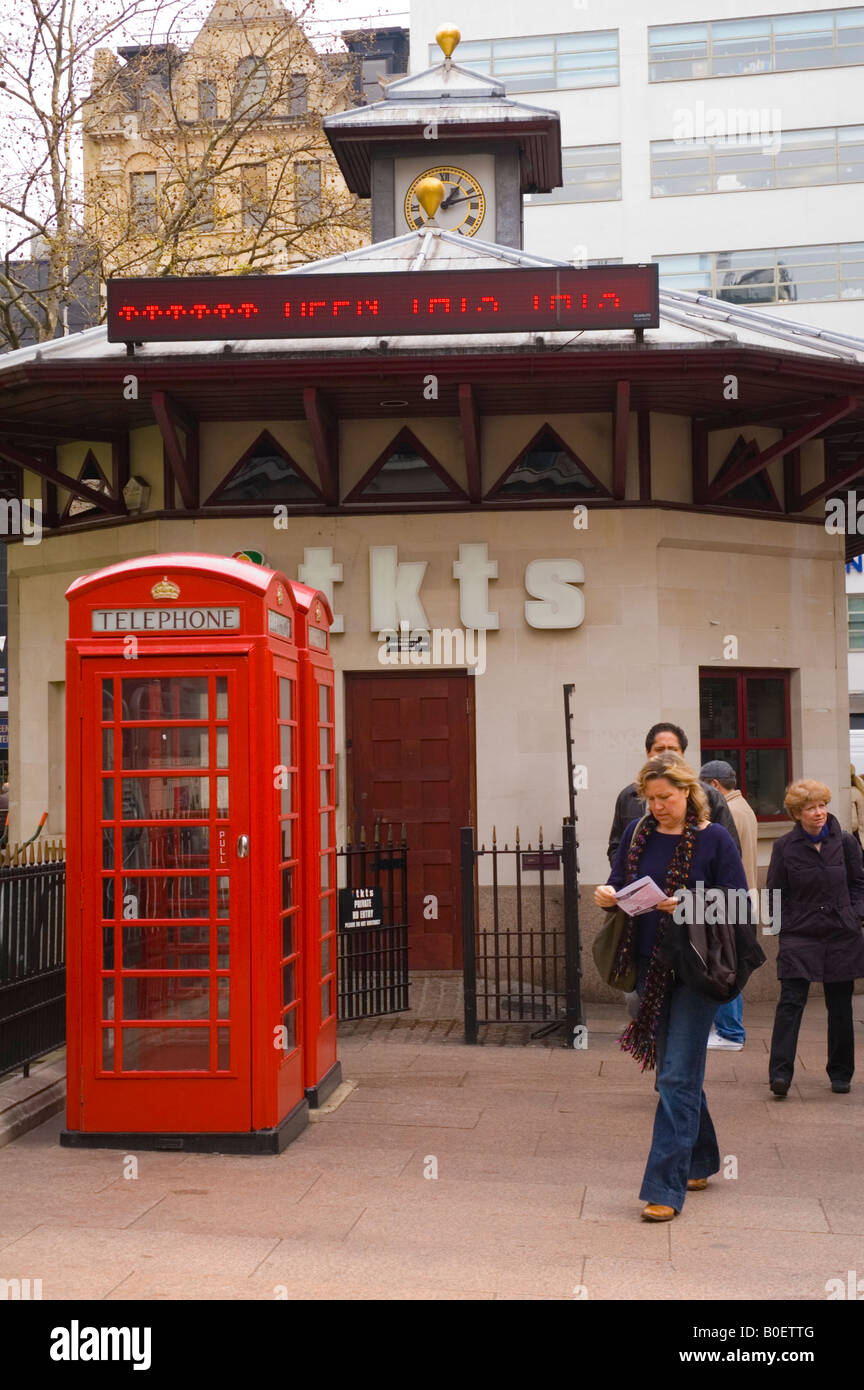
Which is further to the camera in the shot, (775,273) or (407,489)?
(775,273)

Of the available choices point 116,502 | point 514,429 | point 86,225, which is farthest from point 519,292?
point 86,225

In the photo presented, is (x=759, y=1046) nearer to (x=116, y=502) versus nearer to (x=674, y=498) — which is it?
(x=674, y=498)

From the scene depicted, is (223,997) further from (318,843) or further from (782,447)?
(782,447)

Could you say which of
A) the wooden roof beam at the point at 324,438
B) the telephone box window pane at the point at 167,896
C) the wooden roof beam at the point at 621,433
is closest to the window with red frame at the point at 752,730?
the wooden roof beam at the point at 621,433

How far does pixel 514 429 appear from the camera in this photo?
1290 cm

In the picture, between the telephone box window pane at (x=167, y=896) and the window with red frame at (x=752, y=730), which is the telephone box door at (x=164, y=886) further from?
the window with red frame at (x=752, y=730)

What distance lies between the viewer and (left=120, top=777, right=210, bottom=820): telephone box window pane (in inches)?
298

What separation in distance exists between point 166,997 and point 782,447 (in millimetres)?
7439

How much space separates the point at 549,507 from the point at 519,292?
186 centimetres

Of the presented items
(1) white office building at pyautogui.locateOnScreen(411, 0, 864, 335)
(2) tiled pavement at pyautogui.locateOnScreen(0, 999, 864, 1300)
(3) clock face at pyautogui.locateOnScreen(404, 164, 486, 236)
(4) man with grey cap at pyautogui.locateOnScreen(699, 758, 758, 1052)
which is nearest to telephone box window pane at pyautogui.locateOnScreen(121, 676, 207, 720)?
(2) tiled pavement at pyautogui.locateOnScreen(0, 999, 864, 1300)

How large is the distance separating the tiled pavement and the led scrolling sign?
5.81 meters

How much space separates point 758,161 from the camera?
41.7 metres

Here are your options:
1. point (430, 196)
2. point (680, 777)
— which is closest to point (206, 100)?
point (430, 196)

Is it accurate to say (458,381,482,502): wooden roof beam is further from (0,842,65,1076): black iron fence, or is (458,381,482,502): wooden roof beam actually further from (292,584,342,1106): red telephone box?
(0,842,65,1076): black iron fence
